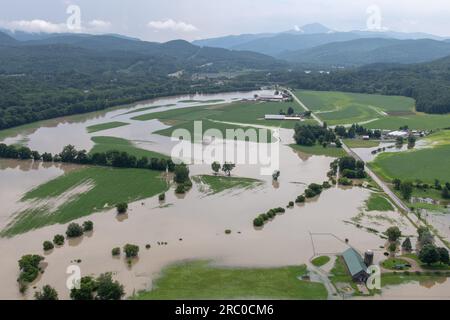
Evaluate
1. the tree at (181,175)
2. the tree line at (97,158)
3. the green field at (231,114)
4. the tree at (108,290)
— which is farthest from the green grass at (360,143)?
the tree at (108,290)

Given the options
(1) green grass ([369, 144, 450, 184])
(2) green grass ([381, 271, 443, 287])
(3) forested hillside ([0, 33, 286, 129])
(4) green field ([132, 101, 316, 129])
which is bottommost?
(2) green grass ([381, 271, 443, 287])

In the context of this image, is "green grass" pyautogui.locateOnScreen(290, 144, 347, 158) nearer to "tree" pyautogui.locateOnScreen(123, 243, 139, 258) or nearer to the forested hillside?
"tree" pyautogui.locateOnScreen(123, 243, 139, 258)

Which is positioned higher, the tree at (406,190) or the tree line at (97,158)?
the tree line at (97,158)

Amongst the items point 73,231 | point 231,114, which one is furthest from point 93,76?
point 73,231

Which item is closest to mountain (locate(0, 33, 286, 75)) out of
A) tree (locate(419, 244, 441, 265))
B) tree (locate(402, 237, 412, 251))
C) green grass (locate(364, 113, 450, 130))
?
green grass (locate(364, 113, 450, 130))

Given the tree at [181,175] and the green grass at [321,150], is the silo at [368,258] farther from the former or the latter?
the green grass at [321,150]
